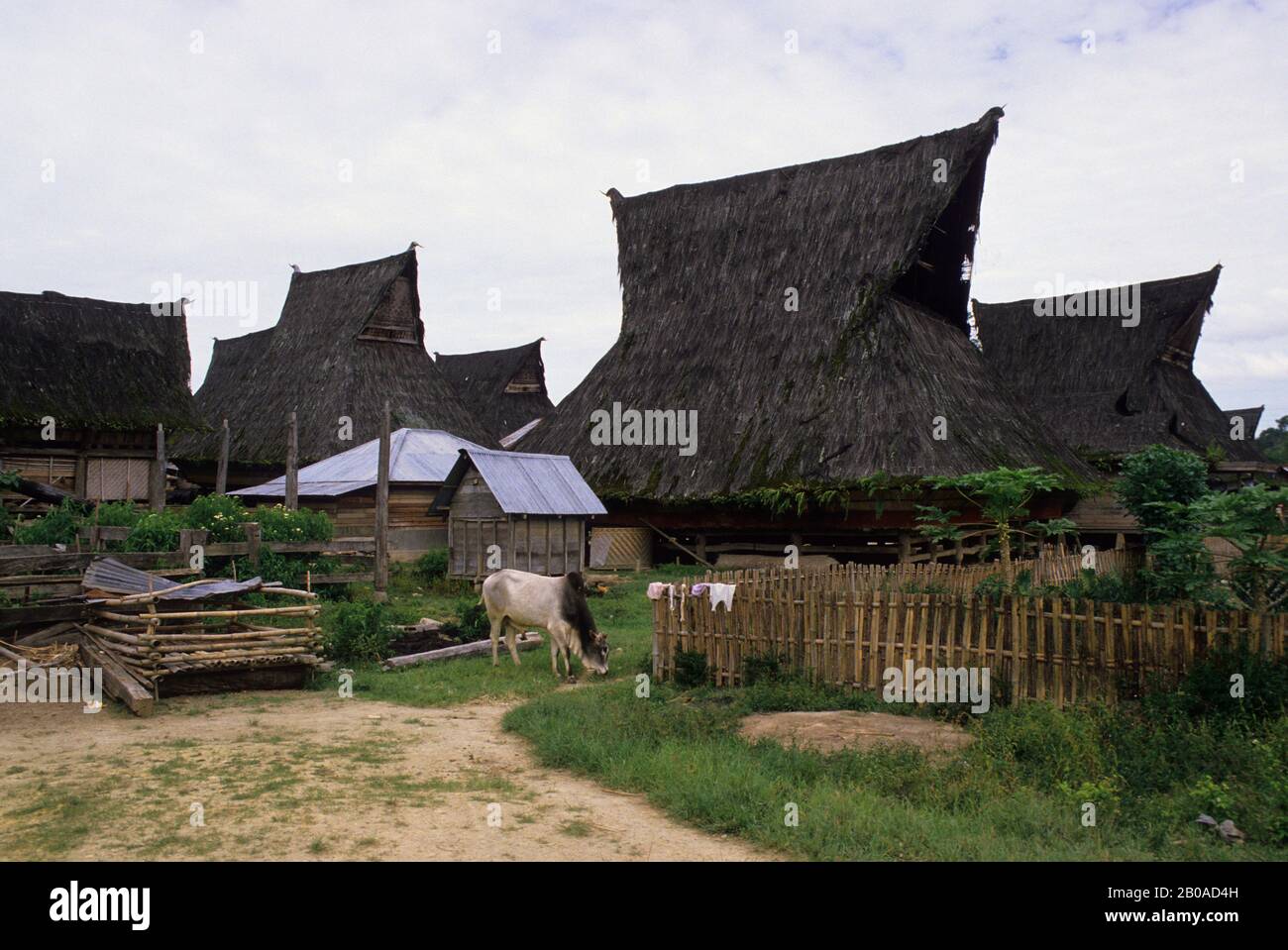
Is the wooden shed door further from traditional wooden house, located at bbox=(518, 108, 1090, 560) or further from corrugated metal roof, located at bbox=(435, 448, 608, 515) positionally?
corrugated metal roof, located at bbox=(435, 448, 608, 515)

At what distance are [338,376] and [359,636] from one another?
21665mm

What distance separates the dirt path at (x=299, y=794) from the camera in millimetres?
6152

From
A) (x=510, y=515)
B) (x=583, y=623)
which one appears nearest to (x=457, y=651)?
(x=583, y=623)

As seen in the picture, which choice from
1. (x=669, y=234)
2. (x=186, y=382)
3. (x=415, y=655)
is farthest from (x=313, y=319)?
(x=415, y=655)

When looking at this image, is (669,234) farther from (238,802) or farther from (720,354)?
(238,802)

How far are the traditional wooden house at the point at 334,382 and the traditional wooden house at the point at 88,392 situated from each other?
12.6 feet

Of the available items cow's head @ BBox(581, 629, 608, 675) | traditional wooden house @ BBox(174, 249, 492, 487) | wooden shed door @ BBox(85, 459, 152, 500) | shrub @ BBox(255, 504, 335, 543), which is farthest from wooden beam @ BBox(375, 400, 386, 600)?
traditional wooden house @ BBox(174, 249, 492, 487)

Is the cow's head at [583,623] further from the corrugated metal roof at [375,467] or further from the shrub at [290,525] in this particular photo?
the corrugated metal roof at [375,467]

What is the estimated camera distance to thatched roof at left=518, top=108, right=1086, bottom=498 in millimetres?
21016

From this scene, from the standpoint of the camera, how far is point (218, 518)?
18.1 m

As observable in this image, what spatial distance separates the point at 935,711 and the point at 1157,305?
27.5 m

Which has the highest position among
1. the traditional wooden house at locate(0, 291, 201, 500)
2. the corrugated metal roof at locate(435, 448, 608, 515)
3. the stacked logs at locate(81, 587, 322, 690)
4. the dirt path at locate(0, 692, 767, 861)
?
the traditional wooden house at locate(0, 291, 201, 500)

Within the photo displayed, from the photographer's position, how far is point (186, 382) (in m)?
30.2

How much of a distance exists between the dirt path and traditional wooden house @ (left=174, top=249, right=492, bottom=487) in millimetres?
22946
